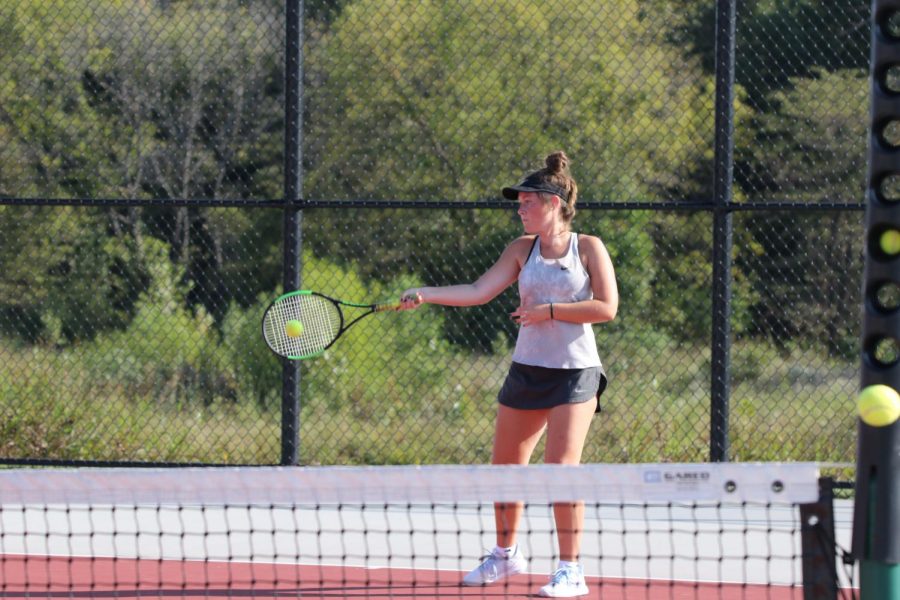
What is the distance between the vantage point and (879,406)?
280cm

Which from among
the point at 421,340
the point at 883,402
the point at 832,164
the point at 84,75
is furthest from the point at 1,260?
the point at 883,402

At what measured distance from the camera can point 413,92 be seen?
10664 mm

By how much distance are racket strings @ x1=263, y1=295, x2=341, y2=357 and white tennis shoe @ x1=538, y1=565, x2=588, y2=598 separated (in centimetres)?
127

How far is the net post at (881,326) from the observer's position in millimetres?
2846

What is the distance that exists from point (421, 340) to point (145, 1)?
5.02 meters

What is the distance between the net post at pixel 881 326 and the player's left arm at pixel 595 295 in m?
1.54

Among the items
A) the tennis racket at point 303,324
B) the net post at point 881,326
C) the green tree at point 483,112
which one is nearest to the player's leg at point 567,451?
the tennis racket at point 303,324

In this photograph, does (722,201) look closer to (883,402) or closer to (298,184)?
(298,184)

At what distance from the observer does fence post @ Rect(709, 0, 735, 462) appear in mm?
5926

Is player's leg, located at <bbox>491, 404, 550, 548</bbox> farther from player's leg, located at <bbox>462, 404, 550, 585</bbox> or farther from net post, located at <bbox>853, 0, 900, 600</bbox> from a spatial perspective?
net post, located at <bbox>853, 0, 900, 600</bbox>

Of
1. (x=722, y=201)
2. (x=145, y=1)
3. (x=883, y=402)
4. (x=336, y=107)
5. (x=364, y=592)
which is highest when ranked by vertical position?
(x=145, y=1)

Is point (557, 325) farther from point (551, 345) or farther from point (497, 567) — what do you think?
point (497, 567)

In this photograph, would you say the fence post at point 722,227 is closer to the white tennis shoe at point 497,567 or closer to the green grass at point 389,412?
the green grass at point 389,412

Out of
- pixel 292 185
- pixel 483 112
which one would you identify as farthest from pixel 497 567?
pixel 483 112
